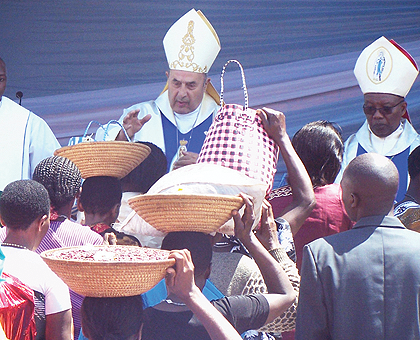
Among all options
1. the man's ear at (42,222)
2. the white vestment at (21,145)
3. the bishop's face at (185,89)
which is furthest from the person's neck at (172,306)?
the bishop's face at (185,89)

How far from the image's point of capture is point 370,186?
98.0 inches

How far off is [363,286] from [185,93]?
10.5 ft

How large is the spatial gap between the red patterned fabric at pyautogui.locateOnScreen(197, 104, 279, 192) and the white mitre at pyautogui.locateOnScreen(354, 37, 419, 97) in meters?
2.38

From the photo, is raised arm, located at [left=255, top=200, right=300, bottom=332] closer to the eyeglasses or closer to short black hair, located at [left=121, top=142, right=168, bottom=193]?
short black hair, located at [left=121, top=142, right=168, bottom=193]

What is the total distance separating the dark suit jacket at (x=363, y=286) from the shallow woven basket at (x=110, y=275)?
54 cm

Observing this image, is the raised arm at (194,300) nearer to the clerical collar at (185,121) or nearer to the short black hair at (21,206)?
the short black hair at (21,206)

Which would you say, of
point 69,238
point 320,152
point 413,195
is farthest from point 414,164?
point 69,238

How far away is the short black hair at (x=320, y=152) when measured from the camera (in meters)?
3.34

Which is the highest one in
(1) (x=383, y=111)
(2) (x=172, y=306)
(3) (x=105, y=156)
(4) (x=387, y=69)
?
(4) (x=387, y=69)

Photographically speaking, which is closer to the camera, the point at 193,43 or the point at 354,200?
the point at 354,200

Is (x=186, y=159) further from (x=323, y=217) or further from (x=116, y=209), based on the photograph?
(x=323, y=217)

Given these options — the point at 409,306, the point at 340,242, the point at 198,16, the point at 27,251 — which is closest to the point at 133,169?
the point at 27,251

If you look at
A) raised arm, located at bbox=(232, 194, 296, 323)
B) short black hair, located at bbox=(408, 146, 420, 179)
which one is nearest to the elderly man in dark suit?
raised arm, located at bbox=(232, 194, 296, 323)

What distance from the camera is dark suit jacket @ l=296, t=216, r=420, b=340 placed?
231 cm
